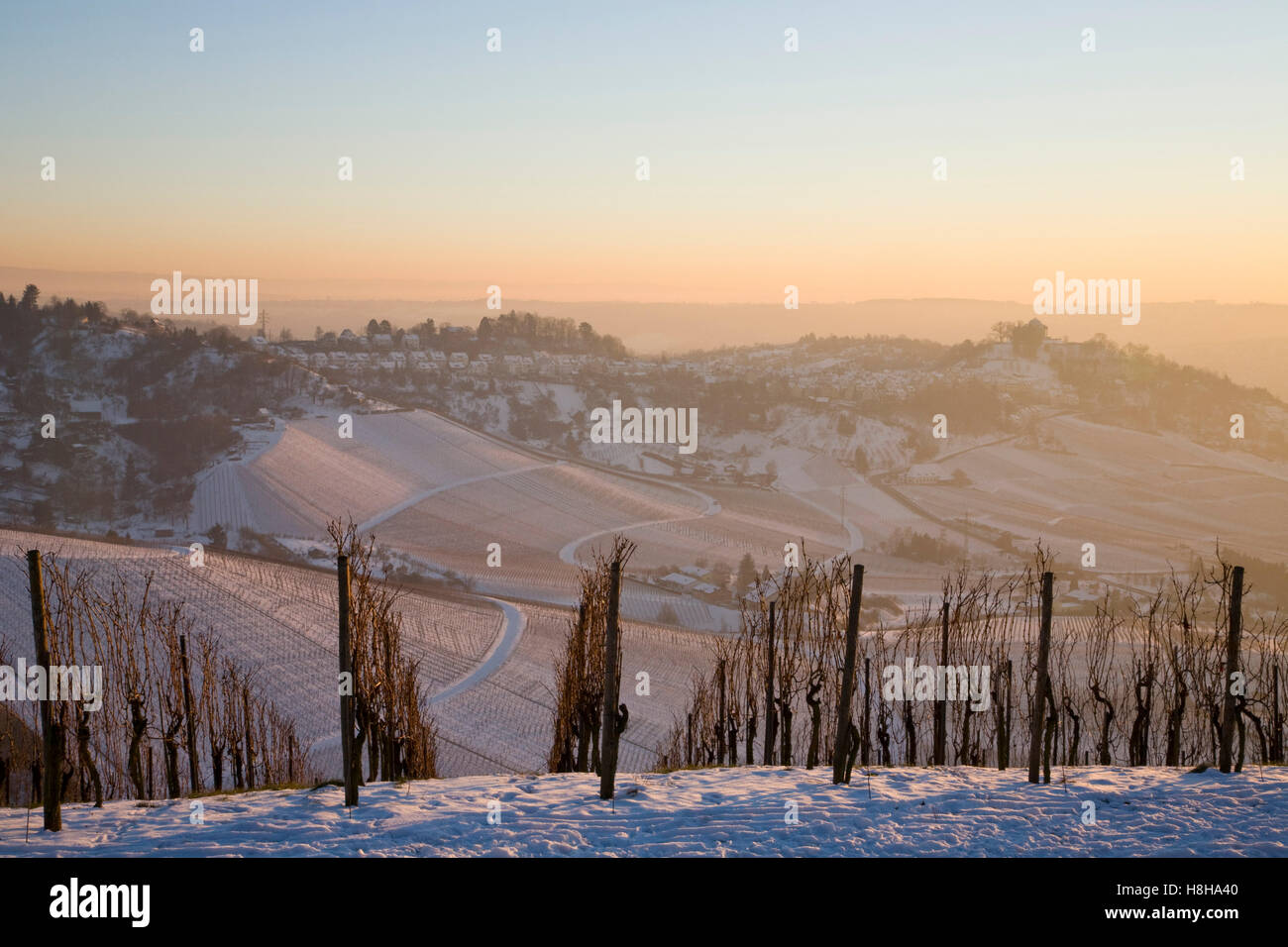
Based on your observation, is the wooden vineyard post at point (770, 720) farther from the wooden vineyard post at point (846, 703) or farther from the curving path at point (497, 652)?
the curving path at point (497, 652)

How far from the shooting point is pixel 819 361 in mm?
126500

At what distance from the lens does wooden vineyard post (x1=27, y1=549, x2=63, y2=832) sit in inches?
267

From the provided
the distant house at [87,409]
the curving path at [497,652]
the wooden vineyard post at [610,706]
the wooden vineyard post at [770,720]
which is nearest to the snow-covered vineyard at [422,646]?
the curving path at [497,652]

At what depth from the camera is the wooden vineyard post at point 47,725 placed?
6777mm

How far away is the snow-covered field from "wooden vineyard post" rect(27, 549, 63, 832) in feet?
0.60

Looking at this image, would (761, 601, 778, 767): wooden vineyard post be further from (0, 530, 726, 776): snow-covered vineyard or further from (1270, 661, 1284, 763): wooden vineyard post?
(0, 530, 726, 776): snow-covered vineyard

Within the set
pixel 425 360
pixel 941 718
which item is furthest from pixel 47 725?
pixel 425 360

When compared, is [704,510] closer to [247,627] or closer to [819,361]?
[247,627]

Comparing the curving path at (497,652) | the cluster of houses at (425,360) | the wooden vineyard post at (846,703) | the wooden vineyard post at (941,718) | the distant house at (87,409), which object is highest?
the cluster of houses at (425,360)

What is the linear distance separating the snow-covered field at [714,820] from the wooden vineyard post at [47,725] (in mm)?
181

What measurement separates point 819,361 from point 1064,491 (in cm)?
5873

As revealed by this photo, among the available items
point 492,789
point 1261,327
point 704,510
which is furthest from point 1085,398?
point 492,789

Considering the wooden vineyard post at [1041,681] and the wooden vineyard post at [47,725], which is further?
the wooden vineyard post at [1041,681]

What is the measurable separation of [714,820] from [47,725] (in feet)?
16.5
